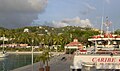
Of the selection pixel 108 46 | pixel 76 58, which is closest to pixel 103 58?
pixel 76 58

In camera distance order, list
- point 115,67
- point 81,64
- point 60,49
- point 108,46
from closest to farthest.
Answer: point 115,67 → point 81,64 → point 108,46 → point 60,49

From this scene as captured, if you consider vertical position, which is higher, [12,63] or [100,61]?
[100,61]

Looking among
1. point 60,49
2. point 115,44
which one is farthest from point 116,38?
point 60,49

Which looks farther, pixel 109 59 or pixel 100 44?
pixel 100 44

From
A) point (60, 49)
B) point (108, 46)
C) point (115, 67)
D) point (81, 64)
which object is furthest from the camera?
point (60, 49)

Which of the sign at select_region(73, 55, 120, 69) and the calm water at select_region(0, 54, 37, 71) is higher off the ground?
the sign at select_region(73, 55, 120, 69)

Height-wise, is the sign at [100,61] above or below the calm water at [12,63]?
above

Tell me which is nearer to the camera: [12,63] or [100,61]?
[100,61]

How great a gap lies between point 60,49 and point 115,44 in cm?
15543

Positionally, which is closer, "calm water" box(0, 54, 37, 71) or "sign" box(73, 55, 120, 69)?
"sign" box(73, 55, 120, 69)

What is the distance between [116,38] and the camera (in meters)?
22.6

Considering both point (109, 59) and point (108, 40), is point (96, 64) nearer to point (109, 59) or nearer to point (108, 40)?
point (109, 59)

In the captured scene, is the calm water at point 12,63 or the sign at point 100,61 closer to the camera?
the sign at point 100,61

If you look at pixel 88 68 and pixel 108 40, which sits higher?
pixel 108 40
